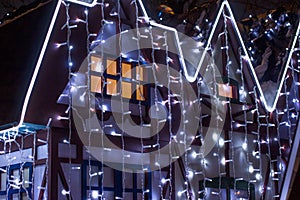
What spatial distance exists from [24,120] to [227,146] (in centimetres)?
434

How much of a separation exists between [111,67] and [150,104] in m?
0.95

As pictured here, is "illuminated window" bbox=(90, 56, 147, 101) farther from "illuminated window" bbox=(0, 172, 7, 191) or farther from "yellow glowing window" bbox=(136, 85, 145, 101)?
"illuminated window" bbox=(0, 172, 7, 191)

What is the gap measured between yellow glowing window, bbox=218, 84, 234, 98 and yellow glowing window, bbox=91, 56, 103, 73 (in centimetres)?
286

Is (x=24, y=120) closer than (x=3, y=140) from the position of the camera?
Yes

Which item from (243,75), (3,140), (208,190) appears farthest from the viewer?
(243,75)

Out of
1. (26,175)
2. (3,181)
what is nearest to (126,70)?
(26,175)

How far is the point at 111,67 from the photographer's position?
9312mm

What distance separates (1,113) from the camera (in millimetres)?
8297

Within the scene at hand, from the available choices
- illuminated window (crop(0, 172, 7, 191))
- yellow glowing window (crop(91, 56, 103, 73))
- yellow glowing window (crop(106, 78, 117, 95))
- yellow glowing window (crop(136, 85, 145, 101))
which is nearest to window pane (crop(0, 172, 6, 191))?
illuminated window (crop(0, 172, 7, 191))

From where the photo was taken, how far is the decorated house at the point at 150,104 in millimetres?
8461

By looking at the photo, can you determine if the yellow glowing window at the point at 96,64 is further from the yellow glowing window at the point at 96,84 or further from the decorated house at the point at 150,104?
the yellow glowing window at the point at 96,84

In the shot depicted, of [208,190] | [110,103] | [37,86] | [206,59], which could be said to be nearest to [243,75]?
[206,59]

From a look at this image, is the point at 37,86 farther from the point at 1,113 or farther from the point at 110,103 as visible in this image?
the point at 110,103

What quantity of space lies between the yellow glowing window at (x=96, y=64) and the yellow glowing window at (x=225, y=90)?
2864mm
